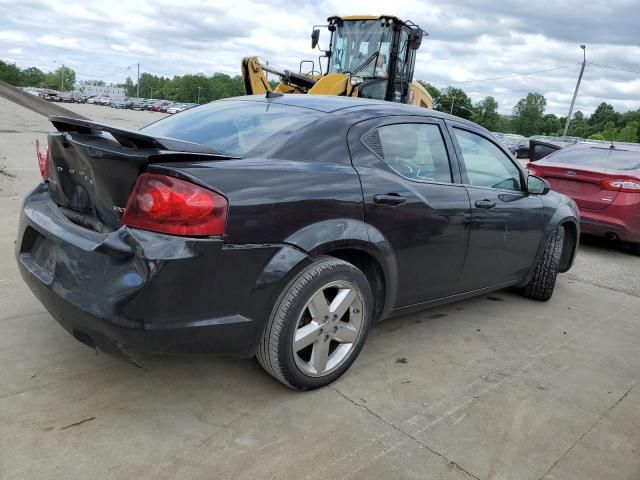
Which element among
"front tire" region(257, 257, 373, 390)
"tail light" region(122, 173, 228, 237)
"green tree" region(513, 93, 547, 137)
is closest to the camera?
"tail light" region(122, 173, 228, 237)

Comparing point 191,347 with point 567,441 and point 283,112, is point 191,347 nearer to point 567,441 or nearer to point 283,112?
point 283,112

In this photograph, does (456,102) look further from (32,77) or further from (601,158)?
(32,77)

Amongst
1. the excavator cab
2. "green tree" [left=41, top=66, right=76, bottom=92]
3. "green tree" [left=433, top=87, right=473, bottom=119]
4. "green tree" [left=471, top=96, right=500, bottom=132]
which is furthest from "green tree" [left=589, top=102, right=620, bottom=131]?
"green tree" [left=41, top=66, right=76, bottom=92]

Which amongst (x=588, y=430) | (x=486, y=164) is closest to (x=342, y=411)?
(x=588, y=430)

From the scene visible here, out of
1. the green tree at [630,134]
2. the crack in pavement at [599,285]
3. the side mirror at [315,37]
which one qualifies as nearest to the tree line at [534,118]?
the green tree at [630,134]

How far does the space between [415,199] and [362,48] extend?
905 cm

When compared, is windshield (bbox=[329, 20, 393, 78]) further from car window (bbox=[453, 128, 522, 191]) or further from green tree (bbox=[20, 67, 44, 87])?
green tree (bbox=[20, 67, 44, 87])

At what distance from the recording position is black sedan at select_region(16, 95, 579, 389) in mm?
2262

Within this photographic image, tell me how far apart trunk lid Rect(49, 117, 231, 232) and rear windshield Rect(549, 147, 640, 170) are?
6.19m

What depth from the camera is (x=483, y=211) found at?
12.0ft

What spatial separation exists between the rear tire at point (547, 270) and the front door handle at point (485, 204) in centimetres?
108

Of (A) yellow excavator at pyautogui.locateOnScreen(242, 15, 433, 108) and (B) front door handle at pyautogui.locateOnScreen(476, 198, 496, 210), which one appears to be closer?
(B) front door handle at pyautogui.locateOnScreen(476, 198, 496, 210)

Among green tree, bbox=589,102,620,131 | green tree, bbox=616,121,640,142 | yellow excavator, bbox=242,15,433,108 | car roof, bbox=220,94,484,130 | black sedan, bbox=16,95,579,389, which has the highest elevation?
green tree, bbox=589,102,620,131

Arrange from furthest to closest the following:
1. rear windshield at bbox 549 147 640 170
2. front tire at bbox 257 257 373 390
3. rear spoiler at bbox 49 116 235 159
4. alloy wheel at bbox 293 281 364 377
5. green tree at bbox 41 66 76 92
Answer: green tree at bbox 41 66 76 92
rear windshield at bbox 549 147 640 170
alloy wheel at bbox 293 281 364 377
front tire at bbox 257 257 373 390
rear spoiler at bbox 49 116 235 159
